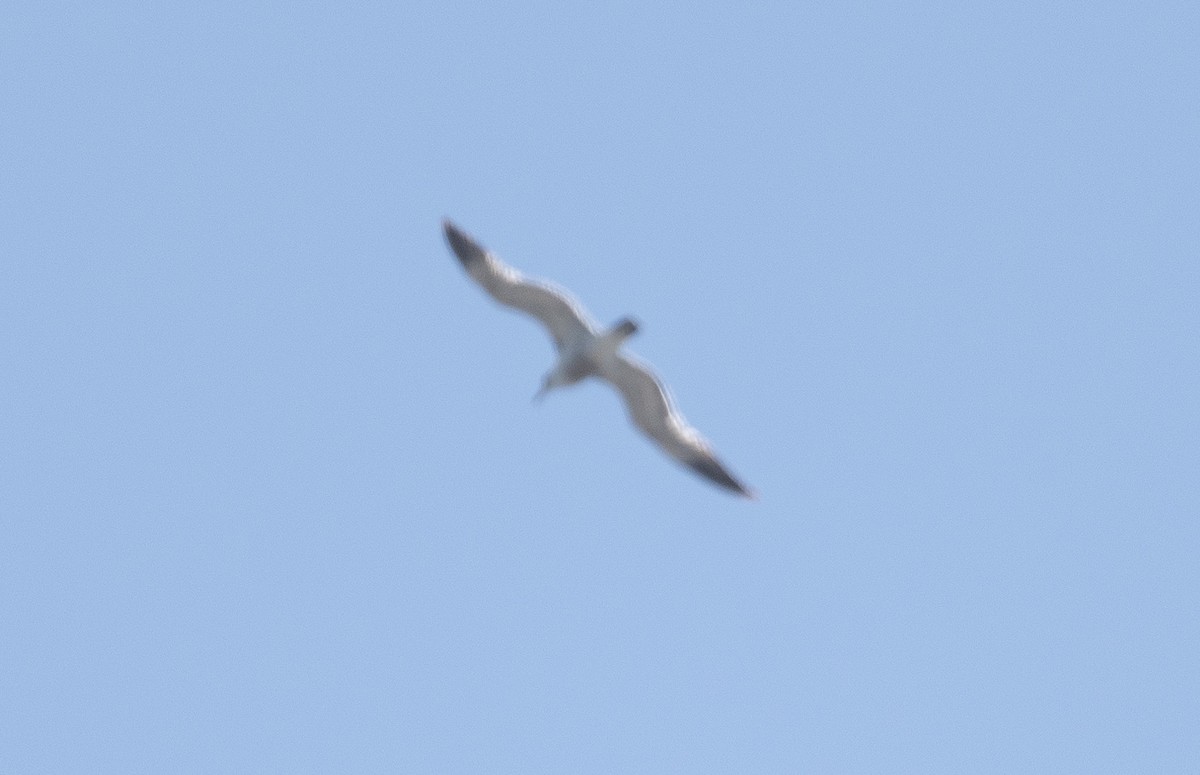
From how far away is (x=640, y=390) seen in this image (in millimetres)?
33094

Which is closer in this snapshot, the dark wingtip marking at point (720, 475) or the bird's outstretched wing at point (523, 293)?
the bird's outstretched wing at point (523, 293)

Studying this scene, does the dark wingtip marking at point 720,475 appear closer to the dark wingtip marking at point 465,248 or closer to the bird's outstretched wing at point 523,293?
the bird's outstretched wing at point 523,293

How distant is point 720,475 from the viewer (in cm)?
3400

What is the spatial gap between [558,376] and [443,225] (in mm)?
3038

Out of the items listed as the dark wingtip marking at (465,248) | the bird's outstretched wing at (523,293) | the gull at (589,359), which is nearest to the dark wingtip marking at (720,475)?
the gull at (589,359)

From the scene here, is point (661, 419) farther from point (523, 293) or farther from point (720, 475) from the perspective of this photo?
point (523, 293)

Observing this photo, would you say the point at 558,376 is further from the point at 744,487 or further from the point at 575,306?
the point at 744,487

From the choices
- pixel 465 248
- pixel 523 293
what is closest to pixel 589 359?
pixel 523 293

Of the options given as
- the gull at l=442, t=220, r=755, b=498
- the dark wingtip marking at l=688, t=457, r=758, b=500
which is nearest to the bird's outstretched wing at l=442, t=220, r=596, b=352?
the gull at l=442, t=220, r=755, b=498

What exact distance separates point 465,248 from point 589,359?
8.92ft

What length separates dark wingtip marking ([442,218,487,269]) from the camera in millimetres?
33438

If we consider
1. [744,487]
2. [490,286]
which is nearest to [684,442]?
[744,487]

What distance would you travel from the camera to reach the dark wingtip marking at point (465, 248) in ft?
110

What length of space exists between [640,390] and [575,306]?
1652 millimetres
